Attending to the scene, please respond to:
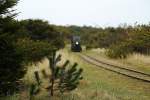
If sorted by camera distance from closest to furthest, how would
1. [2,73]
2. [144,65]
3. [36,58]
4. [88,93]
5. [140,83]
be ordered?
[2,73] < [88,93] < [140,83] < [36,58] < [144,65]

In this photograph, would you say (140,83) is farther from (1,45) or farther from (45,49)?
(1,45)

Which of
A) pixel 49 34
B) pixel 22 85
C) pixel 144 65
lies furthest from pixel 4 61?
pixel 49 34

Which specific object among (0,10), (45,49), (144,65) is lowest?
(144,65)

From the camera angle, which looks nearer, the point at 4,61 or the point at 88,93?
the point at 4,61

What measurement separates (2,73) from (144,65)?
1962cm

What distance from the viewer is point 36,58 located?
2097 cm

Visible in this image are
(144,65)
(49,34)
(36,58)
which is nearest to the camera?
(36,58)

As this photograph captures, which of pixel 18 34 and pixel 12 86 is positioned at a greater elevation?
pixel 18 34

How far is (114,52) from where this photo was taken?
3953cm

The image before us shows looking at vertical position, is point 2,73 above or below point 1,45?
below

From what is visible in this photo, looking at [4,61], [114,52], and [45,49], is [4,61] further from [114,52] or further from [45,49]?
[114,52]

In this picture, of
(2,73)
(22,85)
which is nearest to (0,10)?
(2,73)

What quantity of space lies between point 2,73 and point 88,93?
296 cm

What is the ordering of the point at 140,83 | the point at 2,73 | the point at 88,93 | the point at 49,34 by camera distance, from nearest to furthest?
1. the point at 2,73
2. the point at 88,93
3. the point at 140,83
4. the point at 49,34
